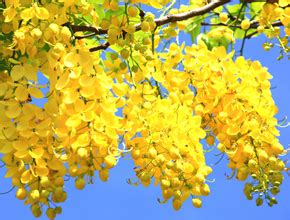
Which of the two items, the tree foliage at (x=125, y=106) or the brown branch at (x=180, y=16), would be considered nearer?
the tree foliage at (x=125, y=106)

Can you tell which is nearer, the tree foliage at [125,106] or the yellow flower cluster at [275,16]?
the tree foliage at [125,106]

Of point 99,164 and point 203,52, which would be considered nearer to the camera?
point 99,164

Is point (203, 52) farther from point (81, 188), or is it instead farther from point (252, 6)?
point (81, 188)

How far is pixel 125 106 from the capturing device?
1.70 meters

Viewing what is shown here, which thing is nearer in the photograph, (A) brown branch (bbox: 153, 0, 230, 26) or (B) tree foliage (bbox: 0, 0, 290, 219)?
(B) tree foliage (bbox: 0, 0, 290, 219)

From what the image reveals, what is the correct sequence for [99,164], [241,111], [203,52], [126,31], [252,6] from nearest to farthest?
[99,164] < [126,31] < [241,111] < [203,52] < [252,6]

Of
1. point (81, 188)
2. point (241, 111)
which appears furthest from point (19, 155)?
point (241, 111)

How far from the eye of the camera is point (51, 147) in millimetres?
1528

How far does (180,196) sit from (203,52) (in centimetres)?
45

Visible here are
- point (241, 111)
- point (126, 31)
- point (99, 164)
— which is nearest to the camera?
point (99, 164)

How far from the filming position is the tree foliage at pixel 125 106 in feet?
4.87

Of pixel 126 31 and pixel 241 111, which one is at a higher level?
A: pixel 126 31

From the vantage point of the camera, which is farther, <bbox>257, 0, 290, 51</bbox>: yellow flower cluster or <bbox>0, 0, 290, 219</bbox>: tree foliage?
<bbox>257, 0, 290, 51</bbox>: yellow flower cluster

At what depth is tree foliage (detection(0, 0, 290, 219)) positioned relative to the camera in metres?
1.48
